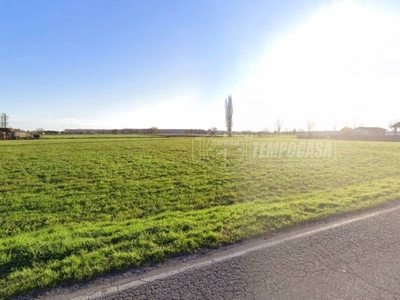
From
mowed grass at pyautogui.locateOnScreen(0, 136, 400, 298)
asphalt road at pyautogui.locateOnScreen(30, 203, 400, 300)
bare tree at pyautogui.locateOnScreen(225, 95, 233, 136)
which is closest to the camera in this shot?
asphalt road at pyautogui.locateOnScreen(30, 203, 400, 300)

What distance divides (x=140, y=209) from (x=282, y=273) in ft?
12.9

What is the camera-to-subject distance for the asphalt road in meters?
2.35

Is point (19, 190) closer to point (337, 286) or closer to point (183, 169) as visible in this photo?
point (183, 169)

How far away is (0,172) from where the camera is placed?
1038 centimetres

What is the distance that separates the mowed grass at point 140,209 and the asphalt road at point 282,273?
0.36 m

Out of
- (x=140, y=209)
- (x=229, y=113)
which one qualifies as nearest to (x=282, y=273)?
(x=140, y=209)

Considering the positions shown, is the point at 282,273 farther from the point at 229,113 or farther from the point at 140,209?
the point at 229,113

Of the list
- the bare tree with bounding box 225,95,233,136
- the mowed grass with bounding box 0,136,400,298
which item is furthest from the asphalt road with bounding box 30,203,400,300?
the bare tree with bounding box 225,95,233,136

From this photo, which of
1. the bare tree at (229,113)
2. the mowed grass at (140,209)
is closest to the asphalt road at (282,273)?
the mowed grass at (140,209)

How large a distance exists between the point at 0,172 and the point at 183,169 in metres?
8.27

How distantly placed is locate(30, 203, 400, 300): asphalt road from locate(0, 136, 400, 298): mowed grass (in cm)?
36

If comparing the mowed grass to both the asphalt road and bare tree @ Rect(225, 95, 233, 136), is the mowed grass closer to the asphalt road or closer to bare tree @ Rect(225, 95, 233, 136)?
the asphalt road

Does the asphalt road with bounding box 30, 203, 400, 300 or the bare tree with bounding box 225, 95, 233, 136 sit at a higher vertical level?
the bare tree with bounding box 225, 95, 233, 136

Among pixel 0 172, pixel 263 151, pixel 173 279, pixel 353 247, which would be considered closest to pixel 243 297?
pixel 173 279
